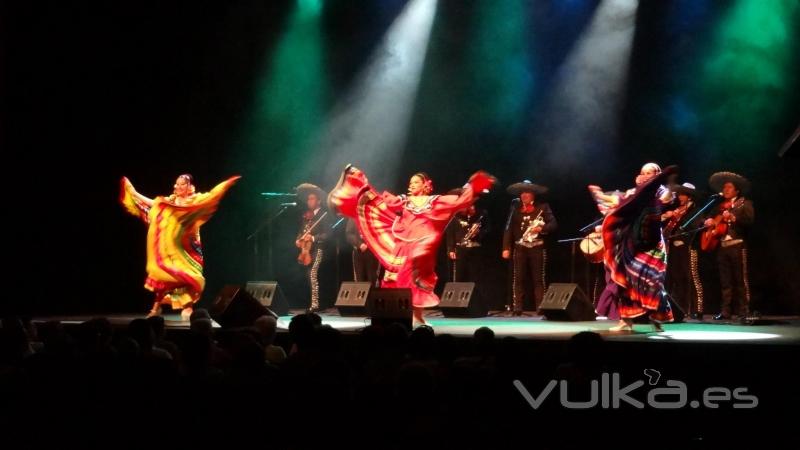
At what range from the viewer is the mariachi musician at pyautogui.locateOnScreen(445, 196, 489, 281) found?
13.8 m

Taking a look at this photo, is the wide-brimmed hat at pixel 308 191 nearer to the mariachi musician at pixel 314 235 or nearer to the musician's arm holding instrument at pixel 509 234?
the mariachi musician at pixel 314 235

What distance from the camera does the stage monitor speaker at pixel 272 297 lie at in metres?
13.3

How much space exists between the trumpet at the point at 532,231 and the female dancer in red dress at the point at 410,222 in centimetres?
266

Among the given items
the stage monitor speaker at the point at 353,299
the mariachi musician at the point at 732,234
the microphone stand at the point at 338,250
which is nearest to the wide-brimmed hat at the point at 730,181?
the mariachi musician at the point at 732,234

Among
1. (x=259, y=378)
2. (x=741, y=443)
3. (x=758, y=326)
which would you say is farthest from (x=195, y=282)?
(x=741, y=443)

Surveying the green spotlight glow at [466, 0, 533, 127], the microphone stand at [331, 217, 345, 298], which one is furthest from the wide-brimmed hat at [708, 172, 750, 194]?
the microphone stand at [331, 217, 345, 298]

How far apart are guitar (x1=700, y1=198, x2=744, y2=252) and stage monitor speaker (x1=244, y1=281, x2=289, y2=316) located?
222 inches

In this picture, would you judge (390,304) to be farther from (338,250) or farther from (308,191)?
(338,250)

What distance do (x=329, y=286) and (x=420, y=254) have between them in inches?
203

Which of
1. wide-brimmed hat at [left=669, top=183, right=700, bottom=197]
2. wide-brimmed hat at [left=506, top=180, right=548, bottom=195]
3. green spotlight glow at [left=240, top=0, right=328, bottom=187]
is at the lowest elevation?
wide-brimmed hat at [left=669, top=183, right=700, bottom=197]

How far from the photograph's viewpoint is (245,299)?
28.4 ft

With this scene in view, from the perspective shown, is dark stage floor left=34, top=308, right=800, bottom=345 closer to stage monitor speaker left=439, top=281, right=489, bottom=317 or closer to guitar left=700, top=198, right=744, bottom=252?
stage monitor speaker left=439, top=281, right=489, bottom=317

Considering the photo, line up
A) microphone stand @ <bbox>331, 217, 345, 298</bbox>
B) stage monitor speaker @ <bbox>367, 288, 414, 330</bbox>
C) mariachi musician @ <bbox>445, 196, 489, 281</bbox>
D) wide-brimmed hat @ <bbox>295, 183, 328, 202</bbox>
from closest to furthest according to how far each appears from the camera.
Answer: stage monitor speaker @ <bbox>367, 288, 414, 330</bbox>
mariachi musician @ <bbox>445, 196, 489, 281</bbox>
wide-brimmed hat @ <bbox>295, 183, 328, 202</bbox>
microphone stand @ <bbox>331, 217, 345, 298</bbox>

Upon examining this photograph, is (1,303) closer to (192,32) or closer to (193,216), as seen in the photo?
(193,216)
